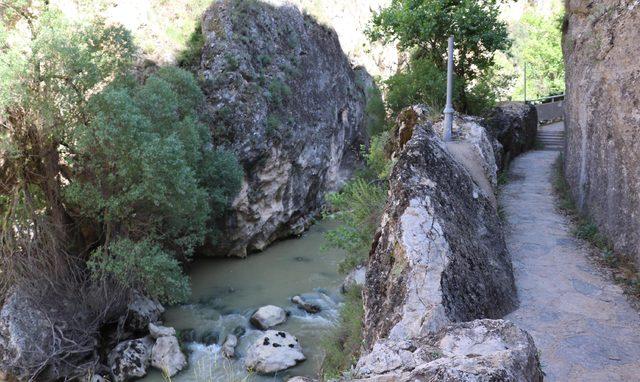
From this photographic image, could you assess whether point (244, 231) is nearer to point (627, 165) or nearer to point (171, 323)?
point (171, 323)

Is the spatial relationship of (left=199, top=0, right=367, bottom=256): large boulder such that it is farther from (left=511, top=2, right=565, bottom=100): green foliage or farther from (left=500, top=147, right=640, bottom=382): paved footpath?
(left=511, top=2, right=565, bottom=100): green foliage

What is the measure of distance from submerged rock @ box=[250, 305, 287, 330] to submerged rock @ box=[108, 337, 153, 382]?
3.00 meters

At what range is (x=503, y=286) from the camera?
6.62 meters

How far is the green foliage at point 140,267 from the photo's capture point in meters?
13.3

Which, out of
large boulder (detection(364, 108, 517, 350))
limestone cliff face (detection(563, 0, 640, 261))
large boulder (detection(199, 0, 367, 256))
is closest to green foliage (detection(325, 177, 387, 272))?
large boulder (detection(364, 108, 517, 350))

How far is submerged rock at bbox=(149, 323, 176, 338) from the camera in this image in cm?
1360

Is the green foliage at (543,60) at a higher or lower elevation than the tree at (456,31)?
higher

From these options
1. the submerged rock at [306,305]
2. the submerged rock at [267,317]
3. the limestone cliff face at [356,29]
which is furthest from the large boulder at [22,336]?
the limestone cliff face at [356,29]

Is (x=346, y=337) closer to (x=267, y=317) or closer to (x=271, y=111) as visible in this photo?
(x=267, y=317)

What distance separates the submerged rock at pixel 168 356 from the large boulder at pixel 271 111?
6.93 metres

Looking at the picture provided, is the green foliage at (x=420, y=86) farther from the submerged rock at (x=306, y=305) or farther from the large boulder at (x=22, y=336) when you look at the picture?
the large boulder at (x=22, y=336)

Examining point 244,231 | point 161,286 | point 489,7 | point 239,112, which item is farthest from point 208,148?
point 489,7

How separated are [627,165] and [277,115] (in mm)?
16182

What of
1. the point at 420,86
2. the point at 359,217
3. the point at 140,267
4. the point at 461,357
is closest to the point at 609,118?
the point at 359,217
